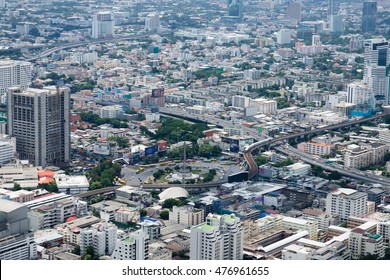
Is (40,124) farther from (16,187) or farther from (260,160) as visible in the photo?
(260,160)

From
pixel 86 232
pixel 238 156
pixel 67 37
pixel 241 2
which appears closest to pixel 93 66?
pixel 67 37

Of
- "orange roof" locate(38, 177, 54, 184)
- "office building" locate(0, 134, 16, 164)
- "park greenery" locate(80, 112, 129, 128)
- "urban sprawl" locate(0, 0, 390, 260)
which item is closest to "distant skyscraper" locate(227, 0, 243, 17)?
"urban sprawl" locate(0, 0, 390, 260)

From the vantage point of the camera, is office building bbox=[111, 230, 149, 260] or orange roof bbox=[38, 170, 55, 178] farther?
orange roof bbox=[38, 170, 55, 178]

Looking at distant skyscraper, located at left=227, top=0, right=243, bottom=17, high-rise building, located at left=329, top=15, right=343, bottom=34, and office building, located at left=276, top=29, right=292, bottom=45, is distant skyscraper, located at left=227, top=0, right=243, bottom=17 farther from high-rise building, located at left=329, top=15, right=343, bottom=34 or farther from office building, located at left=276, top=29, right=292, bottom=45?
office building, located at left=276, top=29, right=292, bottom=45

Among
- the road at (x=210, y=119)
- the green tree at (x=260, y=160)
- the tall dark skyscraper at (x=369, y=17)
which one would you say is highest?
the tall dark skyscraper at (x=369, y=17)

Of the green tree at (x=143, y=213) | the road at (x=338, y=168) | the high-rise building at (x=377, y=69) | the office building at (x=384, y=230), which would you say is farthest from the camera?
the high-rise building at (x=377, y=69)

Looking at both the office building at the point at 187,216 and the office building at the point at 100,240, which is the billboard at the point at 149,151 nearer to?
the office building at the point at 187,216

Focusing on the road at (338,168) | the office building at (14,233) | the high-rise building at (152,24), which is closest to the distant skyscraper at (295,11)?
the high-rise building at (152,24)
